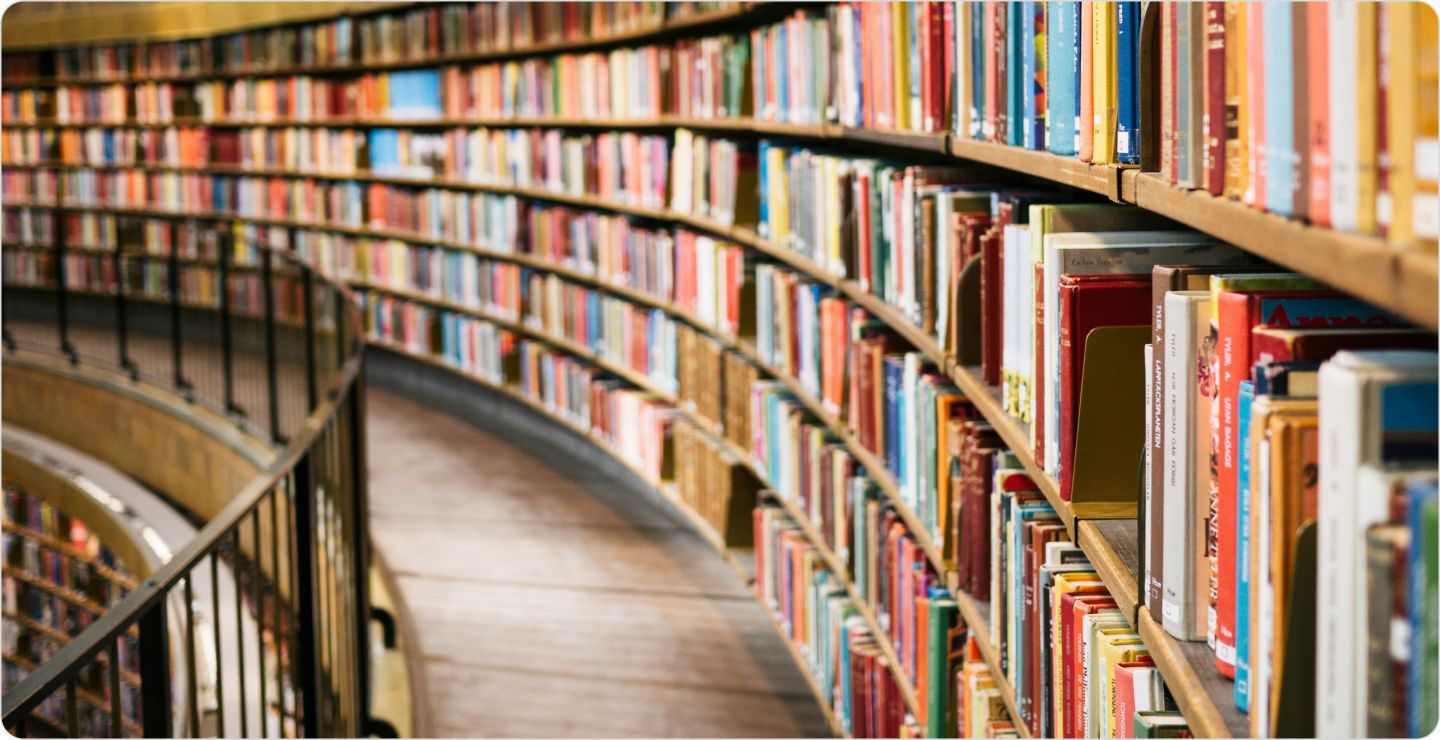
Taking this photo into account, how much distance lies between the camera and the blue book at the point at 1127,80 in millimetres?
1511

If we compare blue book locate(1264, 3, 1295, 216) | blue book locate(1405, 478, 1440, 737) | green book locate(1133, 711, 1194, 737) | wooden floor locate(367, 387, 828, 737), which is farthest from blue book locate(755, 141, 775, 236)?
blue book locate(1405, 478, 1440, 737)

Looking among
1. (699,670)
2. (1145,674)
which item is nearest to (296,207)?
(699,670)

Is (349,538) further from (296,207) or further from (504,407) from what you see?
(296,207)

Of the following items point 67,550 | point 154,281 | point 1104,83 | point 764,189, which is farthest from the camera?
point 154,281

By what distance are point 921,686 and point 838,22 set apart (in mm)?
1398

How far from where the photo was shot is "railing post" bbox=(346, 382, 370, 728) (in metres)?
3.51

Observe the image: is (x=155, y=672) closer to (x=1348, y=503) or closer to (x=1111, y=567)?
(x=1111, y=567)

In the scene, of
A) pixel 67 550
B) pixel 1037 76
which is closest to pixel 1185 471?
pixel 1037 76

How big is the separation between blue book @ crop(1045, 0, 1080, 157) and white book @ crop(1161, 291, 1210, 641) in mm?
500

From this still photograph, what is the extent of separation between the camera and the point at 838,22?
3.18 m

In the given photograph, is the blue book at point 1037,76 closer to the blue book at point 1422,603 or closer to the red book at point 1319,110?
the red book at point 1319,110

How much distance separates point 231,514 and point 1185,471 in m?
1.41

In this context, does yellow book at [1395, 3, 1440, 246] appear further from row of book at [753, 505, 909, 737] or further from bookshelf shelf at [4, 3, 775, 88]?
bookshelf shelf at [4, 3, 775, 88]

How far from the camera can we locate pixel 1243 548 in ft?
3.79
